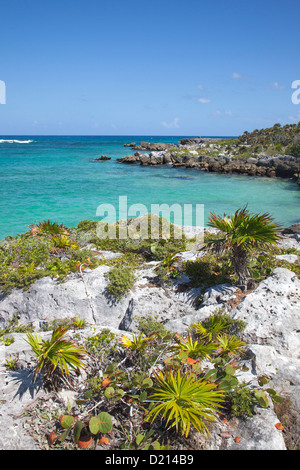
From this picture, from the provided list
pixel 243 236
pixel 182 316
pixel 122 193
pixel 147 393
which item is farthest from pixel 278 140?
pixel 147 393

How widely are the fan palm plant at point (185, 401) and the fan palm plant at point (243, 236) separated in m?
3.46

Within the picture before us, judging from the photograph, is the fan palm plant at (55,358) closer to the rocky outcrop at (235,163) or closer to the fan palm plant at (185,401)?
the fan palm plant at (185,401)

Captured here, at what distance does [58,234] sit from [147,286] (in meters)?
5.17

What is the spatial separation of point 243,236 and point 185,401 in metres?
3.97

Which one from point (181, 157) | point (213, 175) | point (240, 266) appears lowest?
point (240, 266)

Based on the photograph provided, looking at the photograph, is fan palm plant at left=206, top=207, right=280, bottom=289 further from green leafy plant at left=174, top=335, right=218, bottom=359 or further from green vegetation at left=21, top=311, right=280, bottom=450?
green leafy plant at left=174, top=335, right=218, bottom=359

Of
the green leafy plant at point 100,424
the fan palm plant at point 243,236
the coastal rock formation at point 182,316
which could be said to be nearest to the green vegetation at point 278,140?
the fan palm plant at point 243,236

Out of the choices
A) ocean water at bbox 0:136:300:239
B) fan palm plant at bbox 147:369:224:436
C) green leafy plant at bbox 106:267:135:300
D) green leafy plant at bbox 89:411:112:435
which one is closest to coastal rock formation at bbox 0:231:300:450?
green leafy plant at bbox 106:267:135:300

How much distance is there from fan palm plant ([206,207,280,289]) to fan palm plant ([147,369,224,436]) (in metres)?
3.46

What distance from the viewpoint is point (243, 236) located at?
672 cm

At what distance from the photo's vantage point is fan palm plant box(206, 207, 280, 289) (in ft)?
21.8
